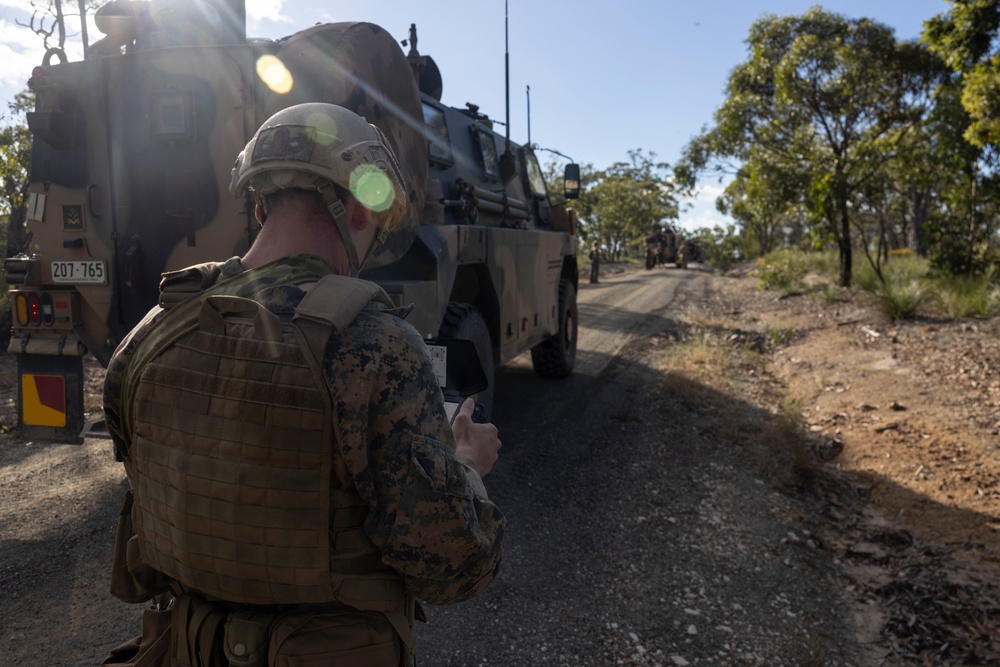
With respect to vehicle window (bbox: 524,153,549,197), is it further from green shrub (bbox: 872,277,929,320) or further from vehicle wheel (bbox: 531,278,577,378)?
green shrub (bbox: 872,277,929,320)

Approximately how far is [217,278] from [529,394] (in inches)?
210

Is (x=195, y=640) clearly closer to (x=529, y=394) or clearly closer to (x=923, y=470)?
(x=923, y=470)

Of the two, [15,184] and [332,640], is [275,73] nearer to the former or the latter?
[332,640]

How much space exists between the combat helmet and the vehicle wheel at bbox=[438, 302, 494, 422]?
8.93 ft

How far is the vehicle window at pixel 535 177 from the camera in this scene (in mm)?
7191

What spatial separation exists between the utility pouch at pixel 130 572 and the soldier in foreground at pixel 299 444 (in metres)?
0.13

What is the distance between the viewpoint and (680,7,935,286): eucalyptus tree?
11945 mm

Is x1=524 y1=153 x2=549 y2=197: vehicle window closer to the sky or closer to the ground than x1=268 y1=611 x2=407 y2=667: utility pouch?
closer to the sky

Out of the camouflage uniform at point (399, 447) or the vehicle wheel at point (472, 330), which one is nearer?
the camouflage uniform at point (399, 447)

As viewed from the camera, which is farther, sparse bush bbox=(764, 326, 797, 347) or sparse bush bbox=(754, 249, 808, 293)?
sparse bush bbox=(754, 249, 808, 293)

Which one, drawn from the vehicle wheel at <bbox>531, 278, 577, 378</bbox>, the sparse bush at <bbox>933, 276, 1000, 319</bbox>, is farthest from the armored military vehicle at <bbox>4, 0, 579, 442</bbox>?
the sparse bush at <bbox>933, 276, 1000, 319</bbox>

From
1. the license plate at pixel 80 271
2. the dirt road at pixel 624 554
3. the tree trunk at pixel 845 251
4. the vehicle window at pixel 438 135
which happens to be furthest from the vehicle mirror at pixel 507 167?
the tree trunk at pixel 845 251

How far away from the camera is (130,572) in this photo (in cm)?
156

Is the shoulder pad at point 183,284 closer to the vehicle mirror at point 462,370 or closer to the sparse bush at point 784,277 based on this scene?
the vehicle mirror at point 462,370
